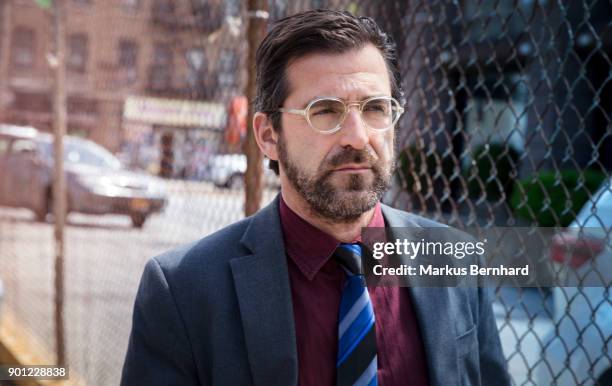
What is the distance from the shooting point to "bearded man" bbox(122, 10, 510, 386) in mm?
1722

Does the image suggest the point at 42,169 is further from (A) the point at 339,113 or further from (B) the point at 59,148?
(A) the point at 339,113

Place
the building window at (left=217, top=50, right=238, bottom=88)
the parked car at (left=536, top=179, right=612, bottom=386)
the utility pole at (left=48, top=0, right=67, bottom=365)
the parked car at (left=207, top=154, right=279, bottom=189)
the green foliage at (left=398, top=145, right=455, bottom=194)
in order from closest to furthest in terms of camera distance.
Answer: the parked car at (left=536, top=179, right=612, bottom=386), the green foliage at (left=398, top=145, right=455, bottom=194), the parked car at (left=207, top=154, right=279, bottom=189), the building window at (left=217, top=50, right=238, bottom=88), the utility pole at (left=48, top=0, right=67, bottom=365)

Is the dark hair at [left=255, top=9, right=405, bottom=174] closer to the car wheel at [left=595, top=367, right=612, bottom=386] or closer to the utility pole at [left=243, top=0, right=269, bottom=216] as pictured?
the utility pole at [left=243, top=0, right=269, bottom=216]

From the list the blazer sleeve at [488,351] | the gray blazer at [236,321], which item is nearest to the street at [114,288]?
the blazer sleeve at [488,351]

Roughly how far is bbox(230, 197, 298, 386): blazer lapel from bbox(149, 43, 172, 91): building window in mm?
2379

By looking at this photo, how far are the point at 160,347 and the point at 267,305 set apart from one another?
28cm

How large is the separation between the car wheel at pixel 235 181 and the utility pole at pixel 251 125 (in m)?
0.47

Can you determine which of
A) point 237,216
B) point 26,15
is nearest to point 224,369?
point 237,216

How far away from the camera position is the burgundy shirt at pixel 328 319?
1.73 m

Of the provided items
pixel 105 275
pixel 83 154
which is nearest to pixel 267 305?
pixel 105 275

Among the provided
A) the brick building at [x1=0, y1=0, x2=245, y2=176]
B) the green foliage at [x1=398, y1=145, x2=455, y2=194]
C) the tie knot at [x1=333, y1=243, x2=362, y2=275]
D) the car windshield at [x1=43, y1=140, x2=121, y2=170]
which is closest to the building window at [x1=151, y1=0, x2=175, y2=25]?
the brick building at [x1=0, y1=0, x2=245, y2=176]

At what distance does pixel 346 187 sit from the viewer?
5.70ft

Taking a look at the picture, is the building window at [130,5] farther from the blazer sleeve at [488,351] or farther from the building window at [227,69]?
the blazer sleeve at [488,351]

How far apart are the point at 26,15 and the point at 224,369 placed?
30.9m
